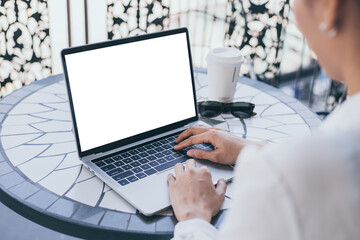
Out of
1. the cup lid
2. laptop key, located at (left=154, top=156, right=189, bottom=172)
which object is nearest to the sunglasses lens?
the cup lid

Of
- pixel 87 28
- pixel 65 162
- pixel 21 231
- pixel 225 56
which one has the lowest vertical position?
pixel 21 231

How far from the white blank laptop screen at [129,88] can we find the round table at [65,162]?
0.39 ft

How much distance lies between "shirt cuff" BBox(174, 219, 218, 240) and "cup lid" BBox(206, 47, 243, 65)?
709mm

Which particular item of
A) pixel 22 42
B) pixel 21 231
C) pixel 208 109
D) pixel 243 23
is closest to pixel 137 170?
pixel 208 109

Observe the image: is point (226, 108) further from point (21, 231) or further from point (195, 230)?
point (21, 231)

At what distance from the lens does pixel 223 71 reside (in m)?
1.44

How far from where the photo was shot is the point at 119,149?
44.5 inches

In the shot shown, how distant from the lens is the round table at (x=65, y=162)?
902mm

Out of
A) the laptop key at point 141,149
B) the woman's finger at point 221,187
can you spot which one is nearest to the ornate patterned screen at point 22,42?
the laptop key at point 141,149

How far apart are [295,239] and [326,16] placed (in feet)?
0.89

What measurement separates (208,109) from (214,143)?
0.90 feet

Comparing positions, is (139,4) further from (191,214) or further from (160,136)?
(191,214)

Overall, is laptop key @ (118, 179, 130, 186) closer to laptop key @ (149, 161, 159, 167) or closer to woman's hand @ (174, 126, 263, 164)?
laptop key @ (149, 161, 159, 167)

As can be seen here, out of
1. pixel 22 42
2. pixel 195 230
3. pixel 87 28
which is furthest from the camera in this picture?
pixel 87 28
